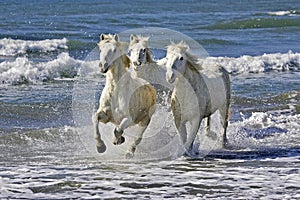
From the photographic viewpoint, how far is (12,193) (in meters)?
6.68

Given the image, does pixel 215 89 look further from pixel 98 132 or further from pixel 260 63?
pixel 260 63

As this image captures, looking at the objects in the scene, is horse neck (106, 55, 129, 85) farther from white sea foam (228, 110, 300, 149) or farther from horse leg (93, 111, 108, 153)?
white sea foam (228, 110, 300, 149)

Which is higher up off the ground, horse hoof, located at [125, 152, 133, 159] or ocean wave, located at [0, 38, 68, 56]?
ocean wave, located at [0, 38, 68, 56]

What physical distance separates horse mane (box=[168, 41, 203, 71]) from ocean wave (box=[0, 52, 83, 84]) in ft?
24.2

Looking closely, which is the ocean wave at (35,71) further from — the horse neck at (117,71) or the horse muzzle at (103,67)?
the horse muzzle at (103,67)

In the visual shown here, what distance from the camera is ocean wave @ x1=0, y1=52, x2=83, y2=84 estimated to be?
1510cm

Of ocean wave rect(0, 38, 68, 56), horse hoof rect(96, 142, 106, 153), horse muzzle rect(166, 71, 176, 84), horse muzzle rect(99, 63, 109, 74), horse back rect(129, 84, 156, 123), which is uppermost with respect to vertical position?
horse muzzle rect(99, 63, 109, 74)

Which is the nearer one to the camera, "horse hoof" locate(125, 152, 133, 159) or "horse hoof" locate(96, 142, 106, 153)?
"horse hoof" locate(96, 142, 106, 153)

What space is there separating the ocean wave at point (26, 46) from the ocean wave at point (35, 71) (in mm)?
4289

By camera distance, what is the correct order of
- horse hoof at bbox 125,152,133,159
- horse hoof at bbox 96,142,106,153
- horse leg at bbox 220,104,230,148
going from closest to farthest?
horse hoof at bbox 96,142,106,153 < horse hoof at bbox 125,152,133,159 < horse leg at bbox 220,104,230,148

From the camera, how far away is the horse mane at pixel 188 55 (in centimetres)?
802

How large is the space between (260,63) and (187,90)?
33.1 feet

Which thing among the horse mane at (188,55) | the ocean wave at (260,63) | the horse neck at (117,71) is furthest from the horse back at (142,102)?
the ocean wave at (260,63)

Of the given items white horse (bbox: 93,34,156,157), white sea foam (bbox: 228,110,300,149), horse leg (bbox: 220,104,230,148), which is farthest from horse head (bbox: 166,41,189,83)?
white sea foam (bbox: 228,110,300,149)
